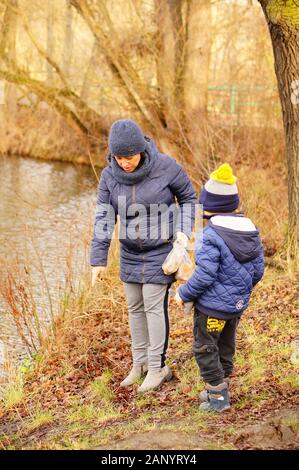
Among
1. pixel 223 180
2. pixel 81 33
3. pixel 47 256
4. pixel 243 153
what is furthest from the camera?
pixel 81 33

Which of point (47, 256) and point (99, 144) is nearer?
point (47, 256)

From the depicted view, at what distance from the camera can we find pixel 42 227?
410 inches

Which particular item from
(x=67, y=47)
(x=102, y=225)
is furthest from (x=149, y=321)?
(x=67, y=47)

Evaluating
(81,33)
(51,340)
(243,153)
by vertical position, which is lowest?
(51,340)

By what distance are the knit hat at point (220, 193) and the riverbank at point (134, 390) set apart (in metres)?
1.29

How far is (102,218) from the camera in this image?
482 cm

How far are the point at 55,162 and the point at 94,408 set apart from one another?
13.3 metres

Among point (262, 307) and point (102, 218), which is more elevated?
point (102, 218)

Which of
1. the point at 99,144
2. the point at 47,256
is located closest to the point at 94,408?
the point at 47,256

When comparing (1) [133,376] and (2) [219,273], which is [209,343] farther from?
(1) [133,376]

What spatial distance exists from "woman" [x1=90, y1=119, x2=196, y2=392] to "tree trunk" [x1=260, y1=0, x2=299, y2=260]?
99.1 inches

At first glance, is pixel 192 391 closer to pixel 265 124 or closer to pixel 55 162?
pixel 265 124

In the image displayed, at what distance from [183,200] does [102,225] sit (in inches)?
23.7

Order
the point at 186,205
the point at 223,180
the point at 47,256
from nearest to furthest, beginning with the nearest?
the point at 223,180 → the point at 186,205 → the point at 47,256
